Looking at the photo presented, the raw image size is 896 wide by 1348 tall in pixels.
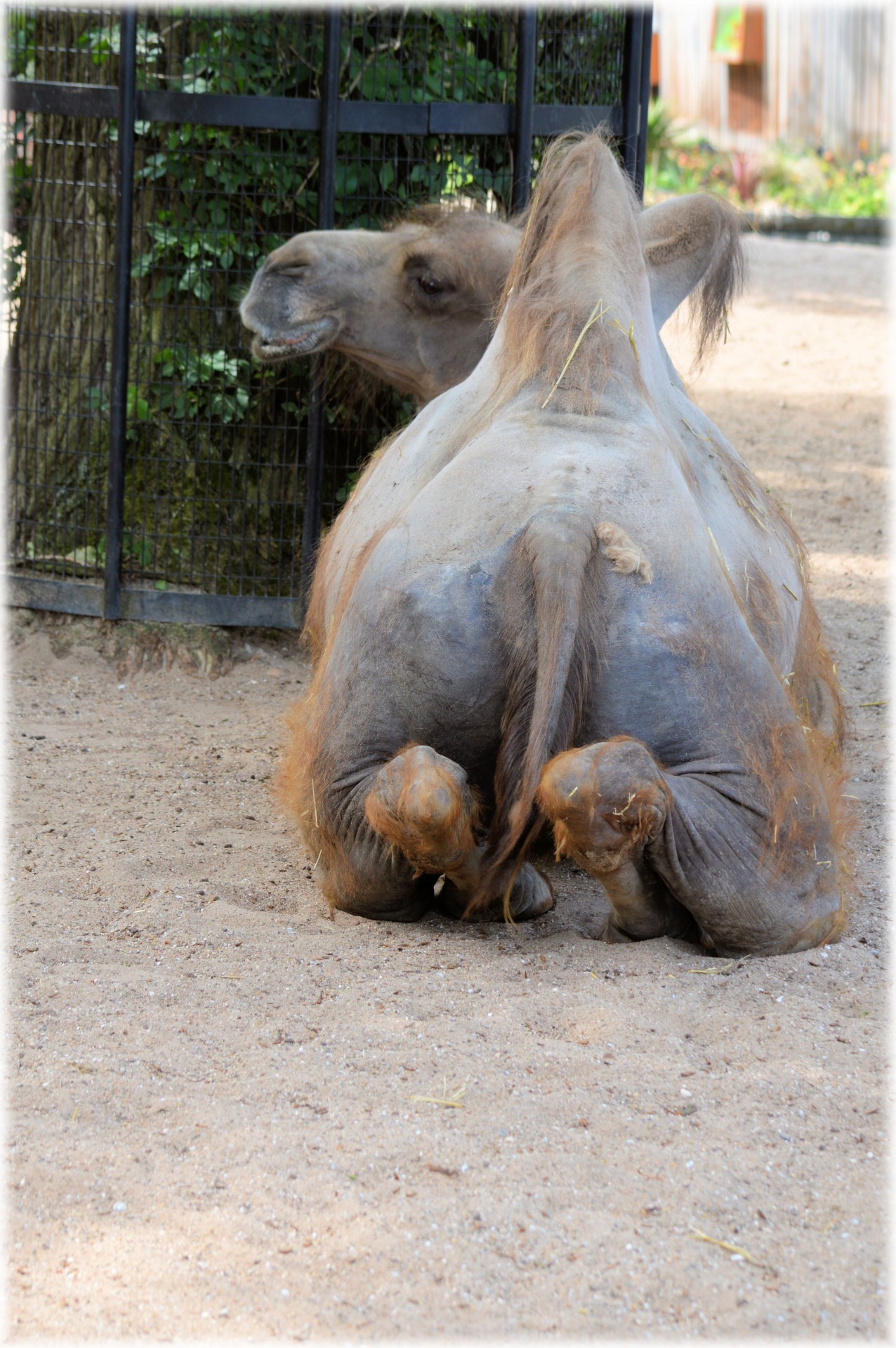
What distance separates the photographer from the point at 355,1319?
1975mm

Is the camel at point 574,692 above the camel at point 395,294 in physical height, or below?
below

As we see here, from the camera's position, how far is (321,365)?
5133 millimetres

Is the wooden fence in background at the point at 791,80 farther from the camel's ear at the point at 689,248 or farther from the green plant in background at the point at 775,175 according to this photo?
the camel's ear at the point at 689,248

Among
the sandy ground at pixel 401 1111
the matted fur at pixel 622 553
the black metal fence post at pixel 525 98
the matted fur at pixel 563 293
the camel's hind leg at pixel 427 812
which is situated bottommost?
the sandy ground at pixel 401 1111

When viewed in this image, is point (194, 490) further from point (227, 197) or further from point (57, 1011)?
point (57, 1011)

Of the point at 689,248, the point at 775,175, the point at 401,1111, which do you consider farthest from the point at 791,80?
the point at 401,1111

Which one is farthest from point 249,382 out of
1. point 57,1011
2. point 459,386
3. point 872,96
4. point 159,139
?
point 872,96

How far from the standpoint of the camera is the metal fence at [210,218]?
502cm

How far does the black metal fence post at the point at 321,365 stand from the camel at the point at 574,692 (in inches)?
72.2

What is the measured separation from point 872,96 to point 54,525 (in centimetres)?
1659

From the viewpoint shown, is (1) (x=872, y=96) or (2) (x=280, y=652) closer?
(2) (x=280, y=652)

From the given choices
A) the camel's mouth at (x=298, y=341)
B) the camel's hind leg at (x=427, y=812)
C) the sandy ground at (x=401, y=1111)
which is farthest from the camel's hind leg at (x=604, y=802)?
the camel's mouth at (x=298, y=341)

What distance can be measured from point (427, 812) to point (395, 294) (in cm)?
250

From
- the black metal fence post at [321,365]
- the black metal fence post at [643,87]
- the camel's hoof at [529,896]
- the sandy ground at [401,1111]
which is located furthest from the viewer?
the black metal fence post at [643,87]
